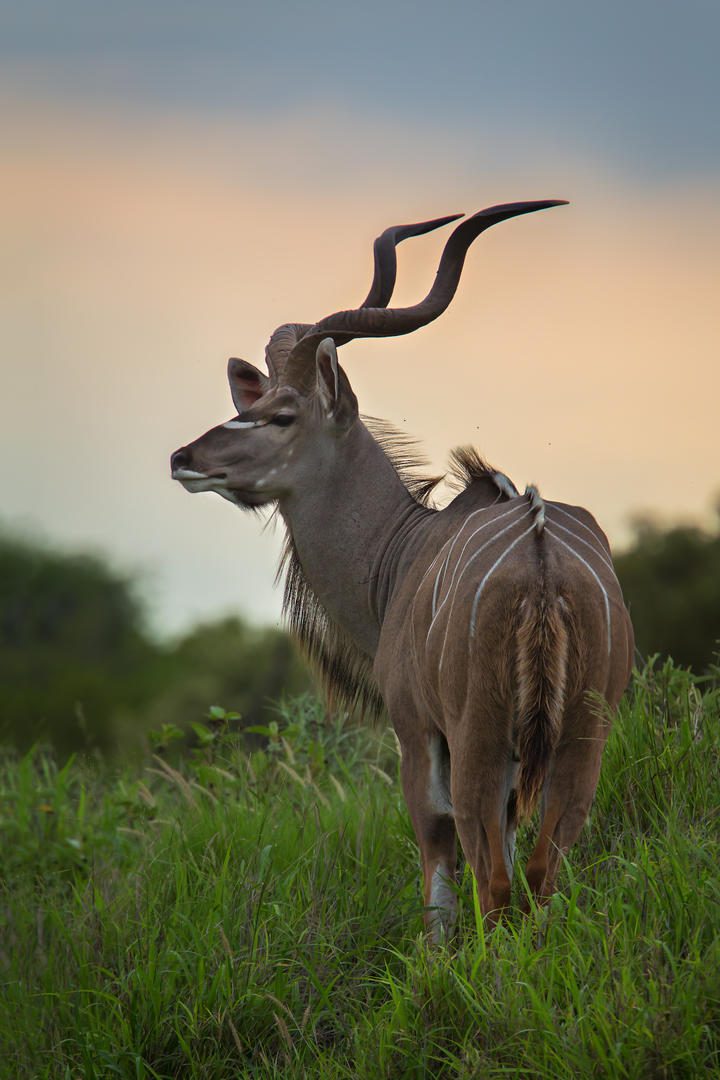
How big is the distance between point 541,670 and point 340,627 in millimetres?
2033

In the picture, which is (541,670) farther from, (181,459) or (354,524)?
(181,459)

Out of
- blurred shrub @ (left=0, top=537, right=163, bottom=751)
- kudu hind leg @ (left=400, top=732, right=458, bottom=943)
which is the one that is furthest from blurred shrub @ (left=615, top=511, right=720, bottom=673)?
blurred shrub @ (left=0, top=537, right=163, bottom=751)

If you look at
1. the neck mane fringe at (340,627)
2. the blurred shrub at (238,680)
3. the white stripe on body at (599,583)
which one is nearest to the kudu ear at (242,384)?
the neck mane fringe at (340,627)

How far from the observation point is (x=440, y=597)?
15.0 feet

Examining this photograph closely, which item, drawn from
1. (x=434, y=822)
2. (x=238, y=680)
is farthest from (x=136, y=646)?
(x=434, y=822)

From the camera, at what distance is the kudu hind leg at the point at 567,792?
4.16 metres

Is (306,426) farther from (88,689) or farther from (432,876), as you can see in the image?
(88,689)

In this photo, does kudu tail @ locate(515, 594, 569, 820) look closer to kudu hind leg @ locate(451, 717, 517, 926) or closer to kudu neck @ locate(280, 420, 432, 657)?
kudu hind leg @ locate(451, 717, 517, 926)

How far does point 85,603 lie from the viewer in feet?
139

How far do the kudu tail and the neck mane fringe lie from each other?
6.13 feet

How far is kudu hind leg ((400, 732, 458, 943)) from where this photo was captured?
4789 millimetres

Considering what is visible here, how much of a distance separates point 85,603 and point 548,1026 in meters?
40.1

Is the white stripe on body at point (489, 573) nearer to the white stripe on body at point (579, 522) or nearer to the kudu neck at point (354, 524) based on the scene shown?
the white stripe on body at point (579, 522)

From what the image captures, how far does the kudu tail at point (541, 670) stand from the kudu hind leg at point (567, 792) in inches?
4.7
